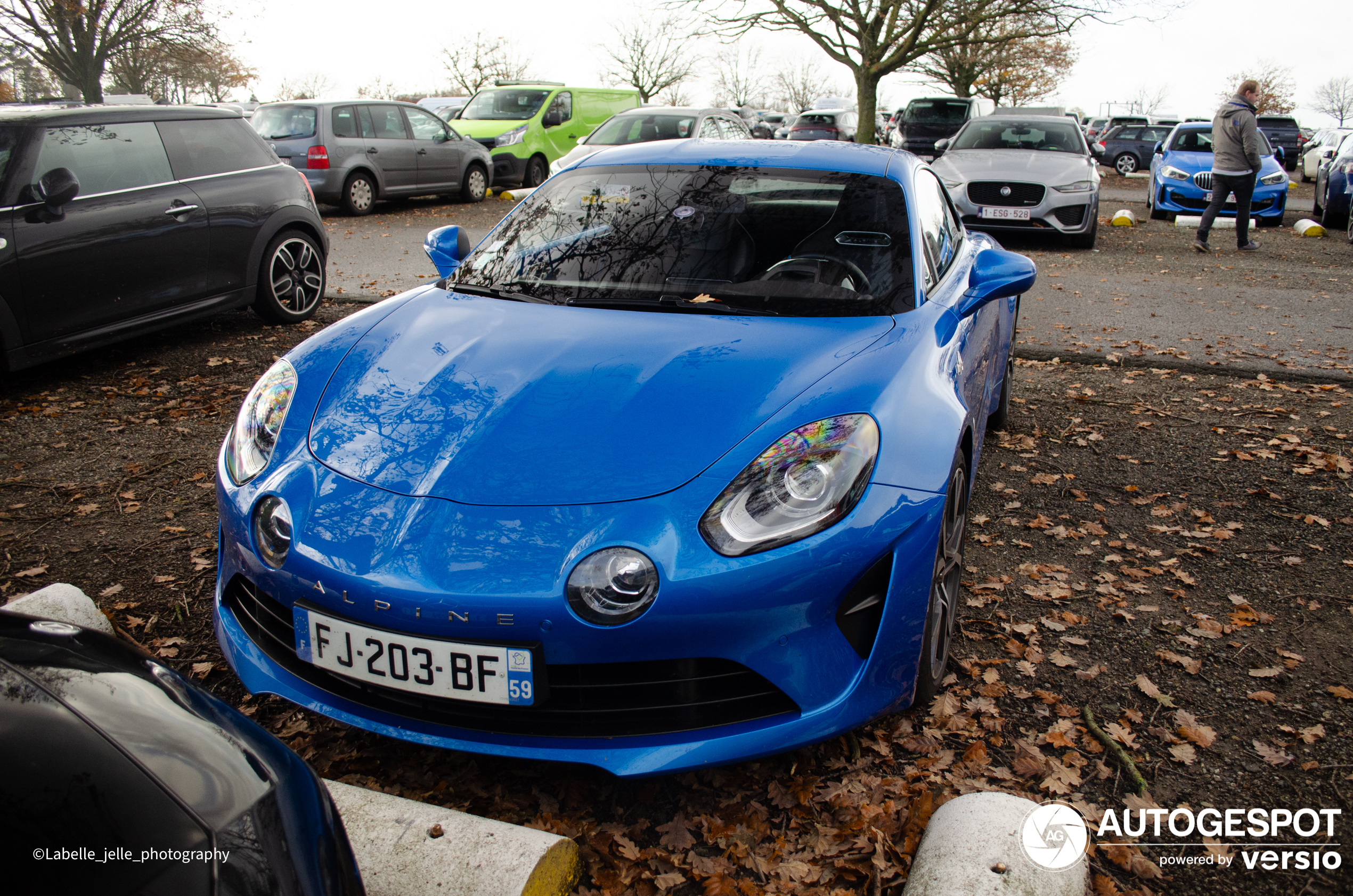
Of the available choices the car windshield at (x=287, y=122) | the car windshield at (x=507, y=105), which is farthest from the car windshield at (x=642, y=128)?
the car windshield at (x=287, y=122)

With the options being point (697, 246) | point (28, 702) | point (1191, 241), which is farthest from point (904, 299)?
point (1191, 241)

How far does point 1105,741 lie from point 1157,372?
4.18m

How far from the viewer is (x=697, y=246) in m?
3.07

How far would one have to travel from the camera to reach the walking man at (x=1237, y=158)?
Answer: 10422 millimetres

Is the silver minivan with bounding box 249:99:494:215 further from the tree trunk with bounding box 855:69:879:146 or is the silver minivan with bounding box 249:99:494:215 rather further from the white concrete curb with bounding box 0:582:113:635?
the tree trunk with bounding box 855:69:879:146

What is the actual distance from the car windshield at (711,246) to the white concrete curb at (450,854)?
153 centimetres

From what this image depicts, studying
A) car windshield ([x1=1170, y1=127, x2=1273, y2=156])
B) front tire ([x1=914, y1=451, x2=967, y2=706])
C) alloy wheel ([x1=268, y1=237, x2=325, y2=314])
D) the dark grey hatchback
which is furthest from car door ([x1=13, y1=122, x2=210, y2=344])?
car windshield ([x1=1170, y1=127, x2=1273, y2=156])

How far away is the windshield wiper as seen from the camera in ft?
9.53

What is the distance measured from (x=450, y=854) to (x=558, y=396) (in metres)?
1.05

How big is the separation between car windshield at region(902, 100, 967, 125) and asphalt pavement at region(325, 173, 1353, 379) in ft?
28.1

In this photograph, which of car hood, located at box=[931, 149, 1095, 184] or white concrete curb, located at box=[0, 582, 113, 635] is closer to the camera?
white concrete curb, located at box=[0, 582, 113, 635]

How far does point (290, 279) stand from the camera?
6.89 meters

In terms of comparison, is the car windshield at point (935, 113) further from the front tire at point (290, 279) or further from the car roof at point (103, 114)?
the car roof at point (103, 114)

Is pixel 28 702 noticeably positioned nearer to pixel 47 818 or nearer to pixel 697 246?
pixel 47 818
